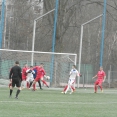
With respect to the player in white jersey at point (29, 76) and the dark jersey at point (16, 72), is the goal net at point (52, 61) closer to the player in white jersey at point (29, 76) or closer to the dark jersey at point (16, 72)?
the player in white jersey at point (29, 76)

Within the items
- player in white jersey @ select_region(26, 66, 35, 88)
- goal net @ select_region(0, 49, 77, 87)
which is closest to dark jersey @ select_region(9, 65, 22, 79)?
player in white jersey @ select_region(26, 66, 35, 88)

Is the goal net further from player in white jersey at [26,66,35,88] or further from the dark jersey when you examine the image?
the dark jersey

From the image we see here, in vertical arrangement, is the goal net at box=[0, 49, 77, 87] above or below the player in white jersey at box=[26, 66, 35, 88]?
above

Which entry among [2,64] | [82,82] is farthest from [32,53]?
[82,82]

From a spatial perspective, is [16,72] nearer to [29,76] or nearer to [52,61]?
[29,76]

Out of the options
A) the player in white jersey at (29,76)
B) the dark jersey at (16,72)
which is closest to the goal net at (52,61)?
the player in white jersey at (29,76)

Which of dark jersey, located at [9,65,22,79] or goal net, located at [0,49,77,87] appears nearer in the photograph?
dark jersey, located at [9,65,22,79]

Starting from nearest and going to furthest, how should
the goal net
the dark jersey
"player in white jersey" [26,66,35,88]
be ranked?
the dark jersey
"player in white jersey" [26,66,35,88]
the goal net

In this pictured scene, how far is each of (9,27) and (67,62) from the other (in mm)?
23293

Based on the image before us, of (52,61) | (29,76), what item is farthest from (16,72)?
(52,61)

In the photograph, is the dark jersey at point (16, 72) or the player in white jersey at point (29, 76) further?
the player in white jersey at point (29, 76)

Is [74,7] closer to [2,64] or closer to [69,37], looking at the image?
[69,37]

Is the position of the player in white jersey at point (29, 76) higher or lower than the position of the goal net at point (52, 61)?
lower

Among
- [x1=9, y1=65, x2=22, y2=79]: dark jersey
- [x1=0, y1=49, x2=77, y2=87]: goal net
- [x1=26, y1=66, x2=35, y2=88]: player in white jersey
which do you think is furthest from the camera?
[x1=0, y1=49, x2=77, y2=87]: goal net
